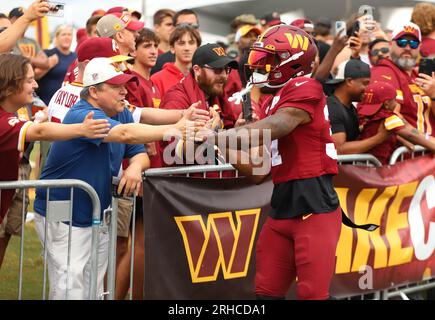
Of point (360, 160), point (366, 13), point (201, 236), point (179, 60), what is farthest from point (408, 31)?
point (201, 236)

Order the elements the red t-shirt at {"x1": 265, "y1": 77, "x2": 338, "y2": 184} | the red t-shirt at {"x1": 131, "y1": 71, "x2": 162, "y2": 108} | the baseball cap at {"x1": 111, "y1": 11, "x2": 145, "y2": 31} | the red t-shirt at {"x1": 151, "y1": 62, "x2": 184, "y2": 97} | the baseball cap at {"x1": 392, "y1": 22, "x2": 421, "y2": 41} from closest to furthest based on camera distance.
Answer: the red t-shirt at {"x1": 265, "y1": 77, "x2": 338, "y2": 184}, the red t-shirt at {"x1": 131, "y1": 71, "x2": 162, "y2": 108}, the baseball cap at {"x1": 111, "y1": 11, "x2": 145, "y2": 31}, the red t-shirt at {"x1": 151, "y1": 62, "x2": 184, "y2": 97}, the baseball cap at {"x1": 392, "y1": 22, "x2": 421, "y2": 41}

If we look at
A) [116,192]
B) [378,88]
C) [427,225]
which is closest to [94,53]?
[116,192]

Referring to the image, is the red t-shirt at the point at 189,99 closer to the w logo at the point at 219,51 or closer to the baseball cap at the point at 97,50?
the w logo at the point at 219,51

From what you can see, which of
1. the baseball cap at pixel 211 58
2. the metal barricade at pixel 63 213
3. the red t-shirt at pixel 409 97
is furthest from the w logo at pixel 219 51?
the metal barricade at pixel 63 213

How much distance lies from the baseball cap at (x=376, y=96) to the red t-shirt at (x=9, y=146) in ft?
12.2

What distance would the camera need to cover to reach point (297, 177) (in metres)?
6.18

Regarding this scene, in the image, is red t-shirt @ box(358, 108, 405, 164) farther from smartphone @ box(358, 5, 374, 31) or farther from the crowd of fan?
smartphone @ box(358, 5, 374, 31)

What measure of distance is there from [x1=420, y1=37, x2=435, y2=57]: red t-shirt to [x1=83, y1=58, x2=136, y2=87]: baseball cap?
4.98 metres

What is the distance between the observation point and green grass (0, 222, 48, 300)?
26.2 feet

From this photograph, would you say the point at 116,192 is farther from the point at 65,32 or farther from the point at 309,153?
the point at 65,32

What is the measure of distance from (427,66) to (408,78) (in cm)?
28

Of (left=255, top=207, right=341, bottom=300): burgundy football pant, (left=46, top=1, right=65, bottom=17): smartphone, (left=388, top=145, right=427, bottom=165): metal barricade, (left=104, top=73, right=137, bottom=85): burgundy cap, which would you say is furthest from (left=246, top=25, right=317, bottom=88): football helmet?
(left=388, top=145, right=427, bottom=165): metal barricade

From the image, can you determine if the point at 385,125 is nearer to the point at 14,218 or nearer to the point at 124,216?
the point at 124,216

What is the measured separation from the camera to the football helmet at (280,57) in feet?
20.0
